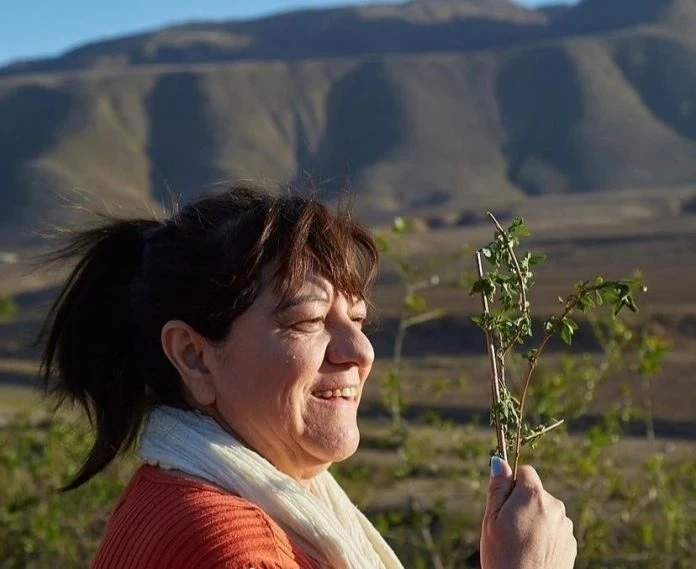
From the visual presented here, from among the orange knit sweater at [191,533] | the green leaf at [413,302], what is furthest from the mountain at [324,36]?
the orange knit sweater at [191,533]

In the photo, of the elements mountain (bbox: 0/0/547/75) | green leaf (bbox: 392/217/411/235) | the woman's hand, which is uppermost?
the woman's hand

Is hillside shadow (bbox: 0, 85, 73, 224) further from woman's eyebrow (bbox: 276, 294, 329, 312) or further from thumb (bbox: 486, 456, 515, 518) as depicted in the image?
thumb (bbox: 486, 456, 515, 518)

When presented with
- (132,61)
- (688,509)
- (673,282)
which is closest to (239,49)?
(132,61)

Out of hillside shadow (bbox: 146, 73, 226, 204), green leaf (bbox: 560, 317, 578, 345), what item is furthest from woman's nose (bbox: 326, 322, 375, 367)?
hillside shadow (bbox: 146, 73, 226, 204)

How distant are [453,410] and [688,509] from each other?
1706 cm

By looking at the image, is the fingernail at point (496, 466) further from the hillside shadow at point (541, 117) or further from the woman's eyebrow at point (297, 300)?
the hillside shadow at point (541, 117)

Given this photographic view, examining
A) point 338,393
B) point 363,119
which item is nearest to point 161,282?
point 338,393

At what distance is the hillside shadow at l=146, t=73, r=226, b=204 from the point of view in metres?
106

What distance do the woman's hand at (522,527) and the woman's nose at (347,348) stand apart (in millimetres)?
268

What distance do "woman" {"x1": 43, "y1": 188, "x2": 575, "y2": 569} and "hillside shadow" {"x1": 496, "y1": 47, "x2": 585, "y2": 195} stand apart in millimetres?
100900

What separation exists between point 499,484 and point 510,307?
11.2 inches

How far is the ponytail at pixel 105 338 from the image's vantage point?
7.41ft

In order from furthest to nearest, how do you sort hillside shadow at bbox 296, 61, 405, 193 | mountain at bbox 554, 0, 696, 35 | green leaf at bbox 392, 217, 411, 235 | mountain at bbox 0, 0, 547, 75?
mountain at bbox 0, 0, 547, 75 → mountain at bbox 554, 0, 696, 35 → hillside shadow at bbox 296, 61, 405, 193 → green leaf at bbox 392, 217, 411, 235

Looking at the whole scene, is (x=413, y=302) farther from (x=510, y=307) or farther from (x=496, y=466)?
(x=496, y=466)
